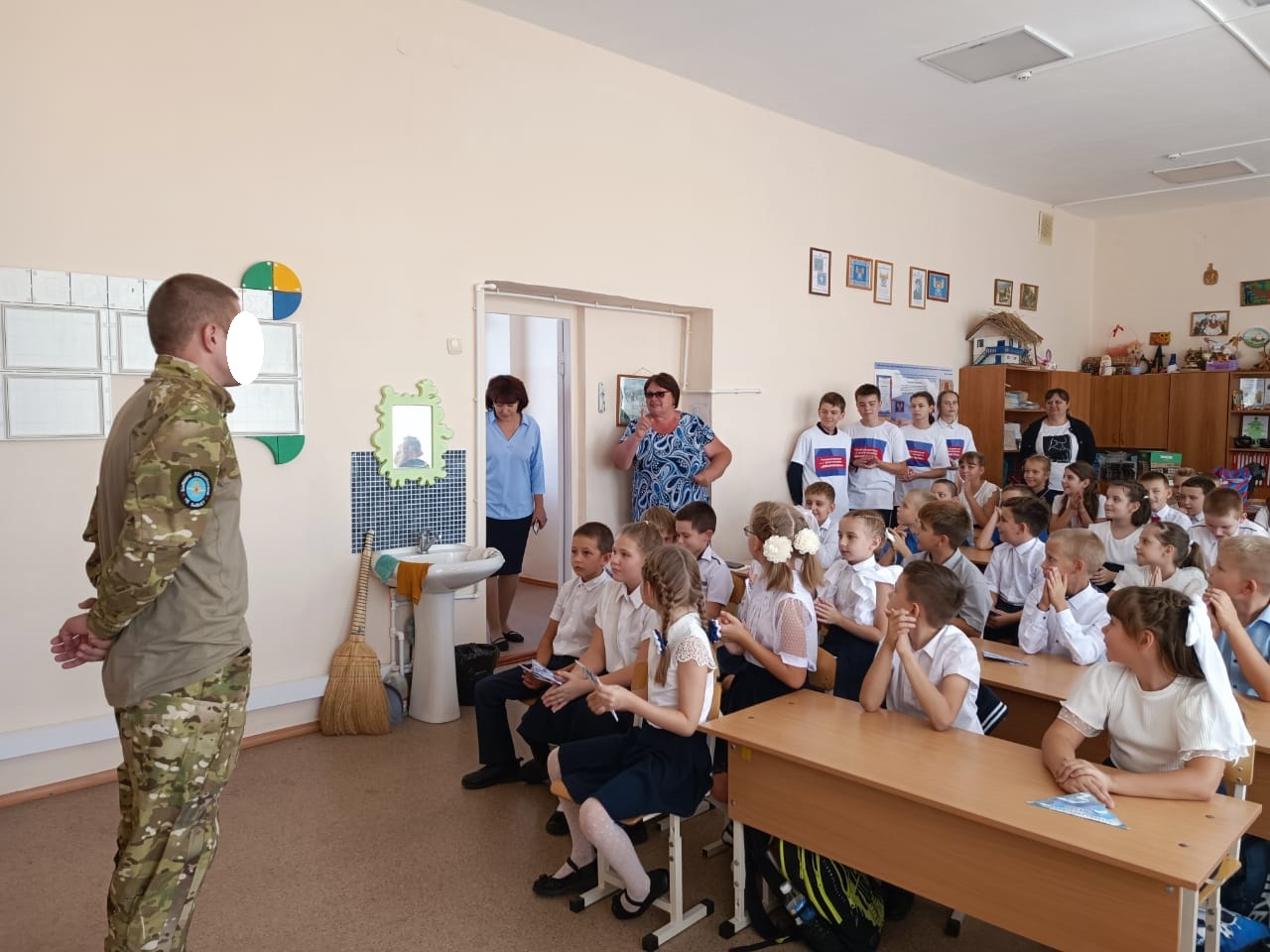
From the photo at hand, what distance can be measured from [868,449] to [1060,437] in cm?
177

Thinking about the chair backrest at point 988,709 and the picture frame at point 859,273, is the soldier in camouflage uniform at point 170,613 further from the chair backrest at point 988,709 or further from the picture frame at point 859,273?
the picture frame at point 859,273

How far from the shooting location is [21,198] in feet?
11.3

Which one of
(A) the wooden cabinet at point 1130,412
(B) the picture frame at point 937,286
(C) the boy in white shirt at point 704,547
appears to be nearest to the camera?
(C) the boy in white shirt at point 704,547

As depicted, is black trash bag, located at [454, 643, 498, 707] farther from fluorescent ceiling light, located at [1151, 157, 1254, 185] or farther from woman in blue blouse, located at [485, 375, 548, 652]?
fluorescent ceiling light, located at [1151, 157, 1254, 185]

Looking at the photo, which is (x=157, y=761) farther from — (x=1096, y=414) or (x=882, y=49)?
(x=1096, y=414)

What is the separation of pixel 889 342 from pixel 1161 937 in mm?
5890

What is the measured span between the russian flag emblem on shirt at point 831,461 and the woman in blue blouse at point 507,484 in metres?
1.96

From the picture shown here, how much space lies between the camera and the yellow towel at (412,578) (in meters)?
4.21

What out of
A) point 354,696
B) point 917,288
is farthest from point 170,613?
point 917,288

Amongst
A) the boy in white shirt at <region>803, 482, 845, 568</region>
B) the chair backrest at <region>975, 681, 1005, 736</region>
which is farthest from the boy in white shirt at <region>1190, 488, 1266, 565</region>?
the chair backrest at <region>975, 681, 1005, 736</region>

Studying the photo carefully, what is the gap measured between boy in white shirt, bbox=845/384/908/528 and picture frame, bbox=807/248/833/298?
0.74 meters

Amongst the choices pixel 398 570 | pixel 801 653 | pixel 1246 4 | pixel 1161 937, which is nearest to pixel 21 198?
pixel 398 570

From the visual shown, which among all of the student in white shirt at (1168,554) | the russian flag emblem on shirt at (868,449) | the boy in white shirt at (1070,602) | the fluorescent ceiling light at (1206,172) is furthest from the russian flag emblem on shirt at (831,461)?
the fluorescent ceiling light at (1206,172)

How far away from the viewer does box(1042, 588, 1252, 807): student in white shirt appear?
2029 mm
